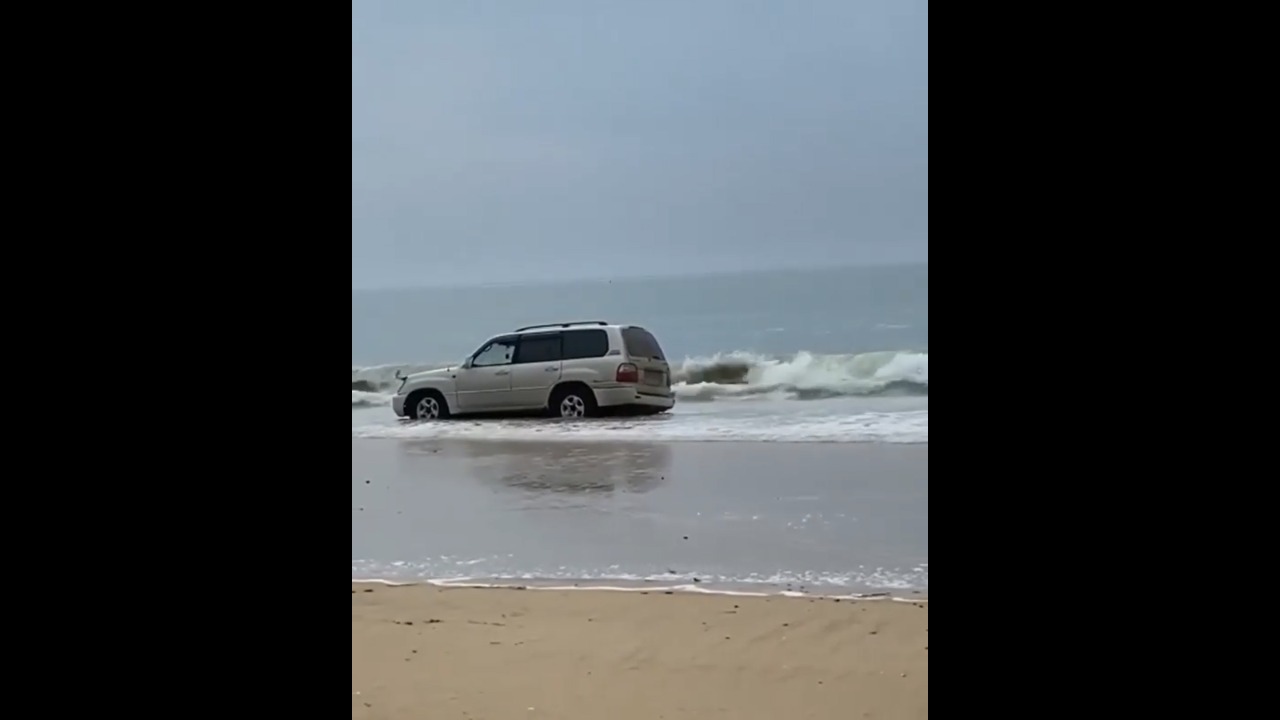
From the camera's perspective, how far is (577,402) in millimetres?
10594

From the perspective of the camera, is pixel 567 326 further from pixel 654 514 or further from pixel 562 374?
pixel 654 514

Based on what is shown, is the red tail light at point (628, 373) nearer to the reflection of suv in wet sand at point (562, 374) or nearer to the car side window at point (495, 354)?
the reflection of suv in wet sand at point (562, 374)

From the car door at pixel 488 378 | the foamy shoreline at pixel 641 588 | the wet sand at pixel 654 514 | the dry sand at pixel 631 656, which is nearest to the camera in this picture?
the dry sand at pixel 631 656

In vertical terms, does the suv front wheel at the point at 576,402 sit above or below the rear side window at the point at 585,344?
below

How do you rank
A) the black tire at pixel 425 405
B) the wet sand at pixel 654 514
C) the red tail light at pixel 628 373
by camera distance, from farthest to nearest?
1. the black tire at pixel 425 405
2. the red tail light at pixel 628 373
3. the wet sand at pixel 654 514

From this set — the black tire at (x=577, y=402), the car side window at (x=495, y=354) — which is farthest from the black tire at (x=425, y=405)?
the black tire at (x=577, y=402)

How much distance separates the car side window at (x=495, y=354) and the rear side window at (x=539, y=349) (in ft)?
0.42

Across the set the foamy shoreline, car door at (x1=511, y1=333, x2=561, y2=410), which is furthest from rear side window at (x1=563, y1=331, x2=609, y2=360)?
the foamy shoreline

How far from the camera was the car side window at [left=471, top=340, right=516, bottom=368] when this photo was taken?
35.8 ft

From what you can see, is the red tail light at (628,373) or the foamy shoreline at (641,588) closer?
the foamy shoreline at (641,588)

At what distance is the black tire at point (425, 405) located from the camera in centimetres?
1129

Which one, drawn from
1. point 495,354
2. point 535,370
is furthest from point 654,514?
point 495,354

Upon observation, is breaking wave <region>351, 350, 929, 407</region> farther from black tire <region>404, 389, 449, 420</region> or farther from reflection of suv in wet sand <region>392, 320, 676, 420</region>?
reflection of suv in wet sand <region>392, 320, 676, 420</region>
